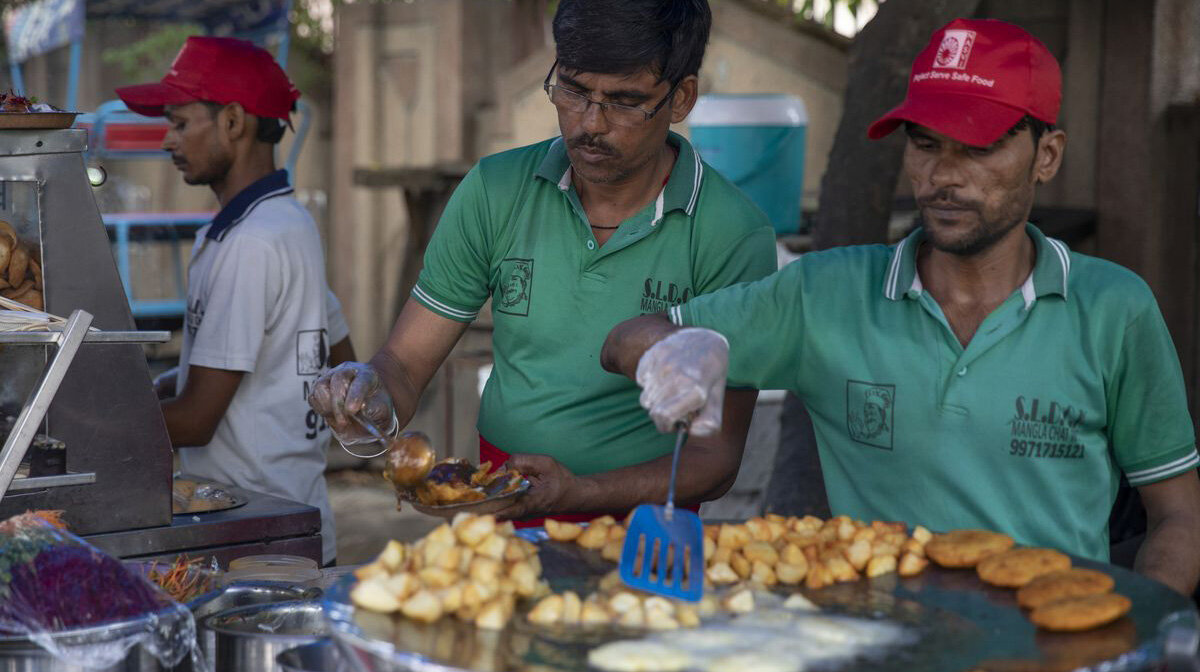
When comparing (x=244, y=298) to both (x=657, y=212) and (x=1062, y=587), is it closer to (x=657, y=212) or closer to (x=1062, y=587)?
(x=657, y=212)

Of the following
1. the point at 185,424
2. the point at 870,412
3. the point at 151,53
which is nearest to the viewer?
the point at 870,412

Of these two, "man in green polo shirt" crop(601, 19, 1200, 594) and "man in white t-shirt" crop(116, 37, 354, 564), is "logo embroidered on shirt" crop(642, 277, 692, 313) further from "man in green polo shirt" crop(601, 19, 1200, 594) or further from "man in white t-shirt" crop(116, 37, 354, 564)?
"man in white t-shirt" crop(116, 37, 354, 564)

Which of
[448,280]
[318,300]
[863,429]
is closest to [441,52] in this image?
[318,300]

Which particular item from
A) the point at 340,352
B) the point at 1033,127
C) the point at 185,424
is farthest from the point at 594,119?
the point at 340,352

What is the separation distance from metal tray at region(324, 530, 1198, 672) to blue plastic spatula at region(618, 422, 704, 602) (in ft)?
0.27

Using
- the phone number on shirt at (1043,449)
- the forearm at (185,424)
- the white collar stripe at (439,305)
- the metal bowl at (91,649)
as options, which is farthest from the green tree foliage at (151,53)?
the phone number on shirt at (1043,449)

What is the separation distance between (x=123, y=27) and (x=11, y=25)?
1.40 m

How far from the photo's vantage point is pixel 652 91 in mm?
2488

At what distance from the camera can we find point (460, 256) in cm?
273

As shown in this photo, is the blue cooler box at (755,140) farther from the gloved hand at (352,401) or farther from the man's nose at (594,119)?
the gloved hand at (352,401)

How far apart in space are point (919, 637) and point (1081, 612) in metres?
0.20

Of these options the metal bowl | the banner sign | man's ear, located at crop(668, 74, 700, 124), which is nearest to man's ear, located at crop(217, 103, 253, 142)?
man's ear, located at crop(668, 74, 700, 124)

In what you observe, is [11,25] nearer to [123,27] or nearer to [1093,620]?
[123,27]

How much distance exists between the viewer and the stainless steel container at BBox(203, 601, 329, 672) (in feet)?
6.44
